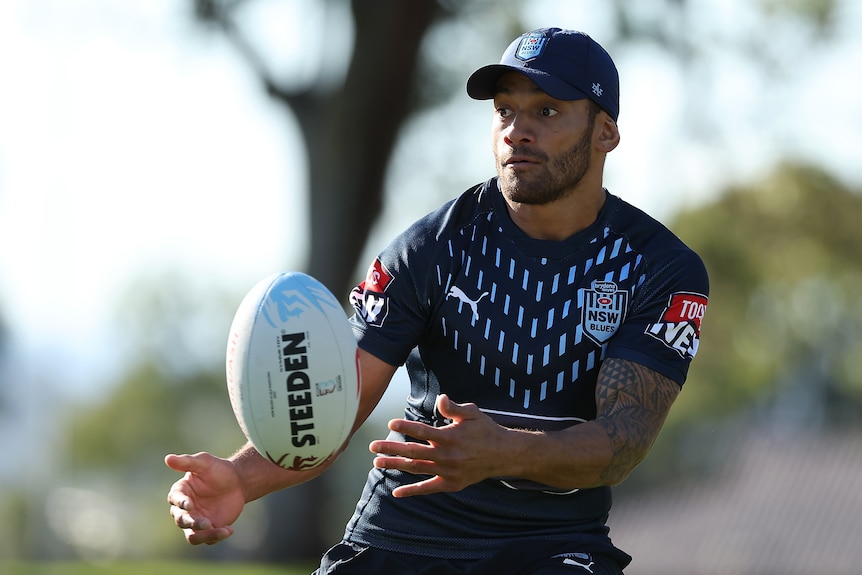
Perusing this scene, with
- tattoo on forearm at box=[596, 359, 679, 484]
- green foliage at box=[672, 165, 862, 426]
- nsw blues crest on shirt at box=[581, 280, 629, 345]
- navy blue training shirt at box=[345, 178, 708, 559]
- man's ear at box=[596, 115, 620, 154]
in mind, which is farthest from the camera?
green foliage at box=[672, 165, 862, 426]

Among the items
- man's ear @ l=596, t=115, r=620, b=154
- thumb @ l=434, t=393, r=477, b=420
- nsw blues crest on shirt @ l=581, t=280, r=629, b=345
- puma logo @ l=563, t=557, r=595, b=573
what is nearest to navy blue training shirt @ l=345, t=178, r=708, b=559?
nsw blues crest on shirt @ l=581, t=280, r=629, b=345

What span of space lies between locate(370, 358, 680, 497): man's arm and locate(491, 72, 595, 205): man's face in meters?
0.79

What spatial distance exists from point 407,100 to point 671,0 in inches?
159

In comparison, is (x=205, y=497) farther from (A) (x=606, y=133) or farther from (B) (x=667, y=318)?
(A) (x=606, y=133)

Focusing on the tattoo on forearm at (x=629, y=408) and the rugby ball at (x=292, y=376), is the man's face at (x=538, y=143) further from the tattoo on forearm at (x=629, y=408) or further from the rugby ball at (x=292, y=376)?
the rugby ball at (x=292, y=376)

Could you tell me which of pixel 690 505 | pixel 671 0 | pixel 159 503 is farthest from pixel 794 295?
pixel 159 503

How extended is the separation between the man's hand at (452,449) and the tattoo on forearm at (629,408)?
638mm

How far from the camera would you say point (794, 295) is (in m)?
35.8

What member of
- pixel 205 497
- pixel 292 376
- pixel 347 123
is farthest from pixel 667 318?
pixel 347 123

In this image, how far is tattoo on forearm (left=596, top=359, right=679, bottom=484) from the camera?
4.64 m

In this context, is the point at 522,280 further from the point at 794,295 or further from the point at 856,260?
the point at 794,295

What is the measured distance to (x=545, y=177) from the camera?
5.18 metres

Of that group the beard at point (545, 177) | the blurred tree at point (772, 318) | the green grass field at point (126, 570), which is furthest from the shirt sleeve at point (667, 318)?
the blurred tree at point (772, 318)

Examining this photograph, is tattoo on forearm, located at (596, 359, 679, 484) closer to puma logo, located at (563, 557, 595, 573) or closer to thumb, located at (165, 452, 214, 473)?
puma logo, located at (563, 557, 595, 573)
